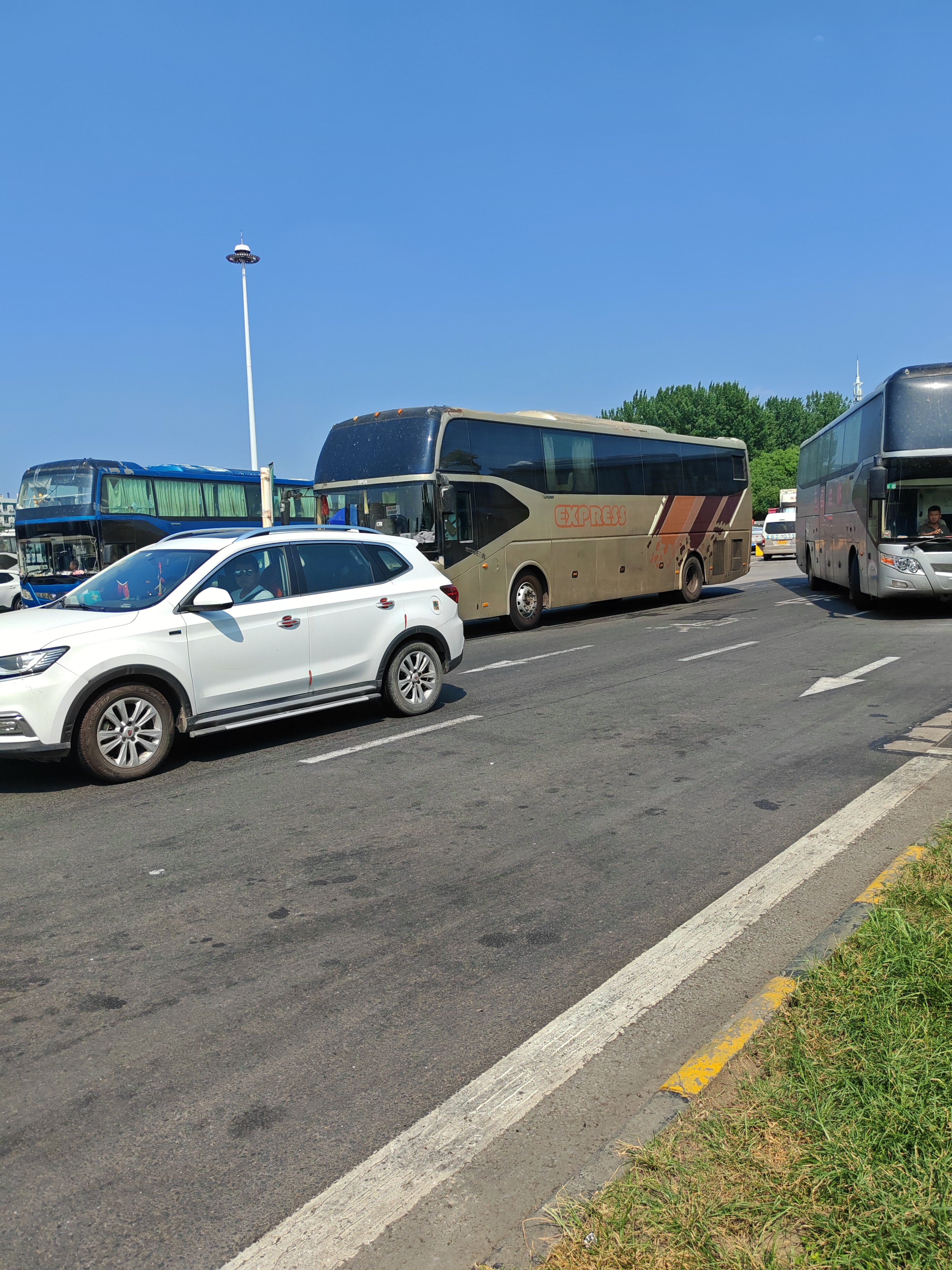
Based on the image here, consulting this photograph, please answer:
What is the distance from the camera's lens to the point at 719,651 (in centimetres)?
1329

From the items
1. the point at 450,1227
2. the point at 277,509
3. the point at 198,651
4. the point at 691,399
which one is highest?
the point at 691,399

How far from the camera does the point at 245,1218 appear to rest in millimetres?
2539

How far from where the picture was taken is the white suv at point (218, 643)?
6.71m

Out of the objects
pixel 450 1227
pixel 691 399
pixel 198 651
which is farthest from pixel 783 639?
pixel 691 399

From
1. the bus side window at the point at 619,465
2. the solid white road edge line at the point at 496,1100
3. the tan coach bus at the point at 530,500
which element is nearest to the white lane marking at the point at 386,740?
the solid white road edge line at the point at 496,1100

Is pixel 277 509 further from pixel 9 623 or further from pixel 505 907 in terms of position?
pixel 505 907

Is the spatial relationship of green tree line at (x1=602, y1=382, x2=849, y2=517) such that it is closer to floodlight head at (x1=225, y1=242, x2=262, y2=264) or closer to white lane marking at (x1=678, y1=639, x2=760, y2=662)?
floodlight head at (x1=225, y1=242, x2=262, y2=264)

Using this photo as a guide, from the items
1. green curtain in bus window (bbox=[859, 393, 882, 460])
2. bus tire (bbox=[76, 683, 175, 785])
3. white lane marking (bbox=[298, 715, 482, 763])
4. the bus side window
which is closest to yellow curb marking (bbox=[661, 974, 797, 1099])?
white lane marking (bbox=[298, 715, 482, 763])

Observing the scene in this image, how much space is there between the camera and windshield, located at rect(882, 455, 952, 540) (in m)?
15.2

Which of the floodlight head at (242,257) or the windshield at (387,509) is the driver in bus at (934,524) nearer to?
the windshield at (387,509)

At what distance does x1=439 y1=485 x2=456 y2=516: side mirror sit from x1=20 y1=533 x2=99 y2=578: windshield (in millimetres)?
10807

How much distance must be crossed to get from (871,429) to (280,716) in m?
12.7

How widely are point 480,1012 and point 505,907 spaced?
0.96 metres

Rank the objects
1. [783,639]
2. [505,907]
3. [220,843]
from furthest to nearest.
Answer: [783,639]
[220,843]
[505,907]
